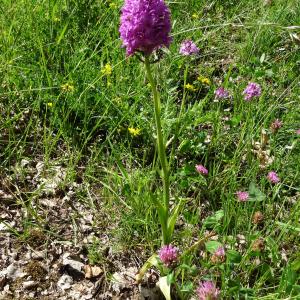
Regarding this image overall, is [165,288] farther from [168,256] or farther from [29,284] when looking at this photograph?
[29,284]

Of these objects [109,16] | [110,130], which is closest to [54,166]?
[110,130]

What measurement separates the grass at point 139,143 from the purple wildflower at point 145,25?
0.35 meters

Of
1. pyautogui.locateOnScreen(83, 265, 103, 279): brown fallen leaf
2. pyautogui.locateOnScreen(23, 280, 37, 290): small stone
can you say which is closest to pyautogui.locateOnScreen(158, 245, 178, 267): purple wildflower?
pyautogui.locateOnScreen(83, 265, 103, 279): brown fallen leaf

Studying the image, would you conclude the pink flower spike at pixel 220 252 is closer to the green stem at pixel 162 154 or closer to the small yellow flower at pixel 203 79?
the green stem at pixel 162 154

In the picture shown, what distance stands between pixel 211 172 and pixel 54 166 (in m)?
0.89

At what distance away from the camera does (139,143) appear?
248 centimetres

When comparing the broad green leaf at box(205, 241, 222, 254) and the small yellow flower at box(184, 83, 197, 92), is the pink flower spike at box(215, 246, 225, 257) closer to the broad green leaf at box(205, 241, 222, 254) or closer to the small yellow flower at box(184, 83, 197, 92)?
the broad green leaf at box(205, 241, 222, 254)

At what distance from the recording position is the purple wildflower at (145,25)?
1.45 metres

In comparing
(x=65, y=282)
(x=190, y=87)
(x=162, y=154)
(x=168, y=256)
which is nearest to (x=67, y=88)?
(x=190, y=87)

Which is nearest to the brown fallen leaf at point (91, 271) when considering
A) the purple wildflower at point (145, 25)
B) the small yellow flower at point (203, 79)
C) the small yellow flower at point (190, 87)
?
the purple wildflower at point (145, 25)

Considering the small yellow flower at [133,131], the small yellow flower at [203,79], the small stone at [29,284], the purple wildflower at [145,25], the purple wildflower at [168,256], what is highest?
the purple wildflower at [145,25]

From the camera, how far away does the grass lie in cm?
191

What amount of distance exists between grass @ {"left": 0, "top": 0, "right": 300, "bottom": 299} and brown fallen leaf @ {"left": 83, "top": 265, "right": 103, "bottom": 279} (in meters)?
0.06

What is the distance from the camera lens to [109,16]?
3244mm
